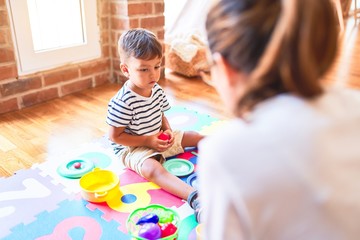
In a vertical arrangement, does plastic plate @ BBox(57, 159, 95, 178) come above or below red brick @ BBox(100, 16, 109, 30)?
below

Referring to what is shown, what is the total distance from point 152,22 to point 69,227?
5.07 ft

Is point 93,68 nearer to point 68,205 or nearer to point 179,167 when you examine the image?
point 179,167

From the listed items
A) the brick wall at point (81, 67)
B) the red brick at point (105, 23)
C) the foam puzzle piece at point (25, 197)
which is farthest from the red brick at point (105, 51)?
the foam puzzle piece at point (25, 197)

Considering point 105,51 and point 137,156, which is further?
point 105,51

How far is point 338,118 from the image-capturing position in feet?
1.42

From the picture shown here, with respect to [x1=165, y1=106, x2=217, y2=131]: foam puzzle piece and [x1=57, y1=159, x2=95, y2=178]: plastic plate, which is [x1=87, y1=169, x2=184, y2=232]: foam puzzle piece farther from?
[x1=165, y1=106, x2=217, y2=131]: foam puzzle piece

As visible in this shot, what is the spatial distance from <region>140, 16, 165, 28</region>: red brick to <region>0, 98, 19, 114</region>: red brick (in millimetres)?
871

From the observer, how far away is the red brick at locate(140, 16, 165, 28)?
7.20 feet

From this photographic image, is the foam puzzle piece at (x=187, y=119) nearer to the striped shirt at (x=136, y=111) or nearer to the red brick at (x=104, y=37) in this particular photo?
the striped shirt at (x=136, y=111)

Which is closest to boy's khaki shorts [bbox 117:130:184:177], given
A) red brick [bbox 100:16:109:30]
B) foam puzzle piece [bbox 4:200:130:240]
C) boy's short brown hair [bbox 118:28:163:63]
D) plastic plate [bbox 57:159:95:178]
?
plastic plate [bbox 57:159:95:178]

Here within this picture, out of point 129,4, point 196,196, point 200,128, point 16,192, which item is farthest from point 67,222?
point 129,4

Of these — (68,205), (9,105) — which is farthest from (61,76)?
(68,205)

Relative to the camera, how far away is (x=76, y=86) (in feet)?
7.04

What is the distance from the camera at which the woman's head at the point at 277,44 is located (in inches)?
16.4
